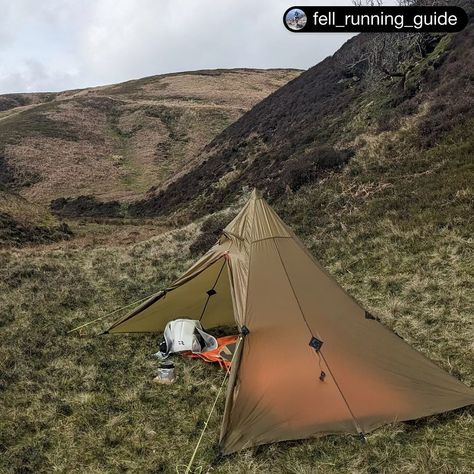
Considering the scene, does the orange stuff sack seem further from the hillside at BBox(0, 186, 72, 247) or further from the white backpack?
the hillside at BBox(0, 186, 72, 247)

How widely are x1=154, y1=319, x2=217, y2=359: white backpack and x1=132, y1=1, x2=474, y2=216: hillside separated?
38.6 ft

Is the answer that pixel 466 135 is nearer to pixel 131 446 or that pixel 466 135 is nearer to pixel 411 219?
pixel 411 219

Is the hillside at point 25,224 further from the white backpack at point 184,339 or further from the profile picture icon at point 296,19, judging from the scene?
the profile picture icon at point 296,19

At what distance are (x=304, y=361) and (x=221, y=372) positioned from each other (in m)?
2.03

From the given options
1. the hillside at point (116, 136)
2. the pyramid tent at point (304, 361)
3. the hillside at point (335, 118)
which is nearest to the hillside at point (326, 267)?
the hillside at point (335, 118)

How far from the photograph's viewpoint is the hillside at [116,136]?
1966 inches

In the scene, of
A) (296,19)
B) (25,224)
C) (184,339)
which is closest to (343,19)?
(296,19)

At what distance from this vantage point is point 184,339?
8.89m

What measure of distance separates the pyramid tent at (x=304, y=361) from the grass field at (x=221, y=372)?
0.87 feet

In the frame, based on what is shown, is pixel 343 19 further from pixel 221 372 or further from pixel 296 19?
pixel 221 372

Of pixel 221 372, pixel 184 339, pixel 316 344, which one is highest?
pixel 316 344

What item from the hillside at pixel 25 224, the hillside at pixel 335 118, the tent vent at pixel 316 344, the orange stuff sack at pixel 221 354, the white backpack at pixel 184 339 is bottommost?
the orange stuff sack at pixel 221 354

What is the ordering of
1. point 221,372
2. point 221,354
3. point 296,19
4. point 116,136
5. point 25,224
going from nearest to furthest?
point 221,372 → point 221,354 → point 296,19 → point 25,224 → point 116,136

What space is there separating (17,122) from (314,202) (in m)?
61.5
